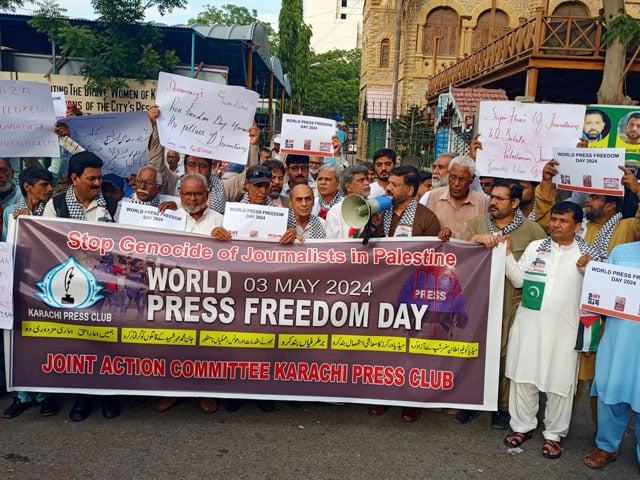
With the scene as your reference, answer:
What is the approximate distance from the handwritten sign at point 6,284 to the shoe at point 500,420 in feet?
11.6

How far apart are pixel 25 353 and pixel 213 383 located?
134 centimetres

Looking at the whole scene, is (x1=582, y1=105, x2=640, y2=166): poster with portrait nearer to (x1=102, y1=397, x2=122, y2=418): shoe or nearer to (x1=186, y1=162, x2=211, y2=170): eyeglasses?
(x1=186, y1=162, x2=211, y2=170): eyeglasses

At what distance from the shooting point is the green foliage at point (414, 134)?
17628mm

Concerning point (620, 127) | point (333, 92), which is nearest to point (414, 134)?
point (620, 127)

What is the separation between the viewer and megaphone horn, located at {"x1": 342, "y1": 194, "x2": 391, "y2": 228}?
4.23 meters

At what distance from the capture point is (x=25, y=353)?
4355mm

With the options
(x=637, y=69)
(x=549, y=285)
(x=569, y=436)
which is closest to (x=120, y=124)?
(x=549, y=285)

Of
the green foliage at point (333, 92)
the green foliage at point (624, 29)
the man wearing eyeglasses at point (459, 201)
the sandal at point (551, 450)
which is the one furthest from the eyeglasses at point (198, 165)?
the green foliage at point (333, 92)

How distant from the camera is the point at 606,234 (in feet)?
15.1

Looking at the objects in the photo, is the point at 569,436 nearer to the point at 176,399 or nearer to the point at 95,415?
the point at 176,399

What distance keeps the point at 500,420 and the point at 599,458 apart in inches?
28.5

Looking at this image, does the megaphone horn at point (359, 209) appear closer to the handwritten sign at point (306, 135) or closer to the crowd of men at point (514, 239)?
the crowd of men at point (514, 239)

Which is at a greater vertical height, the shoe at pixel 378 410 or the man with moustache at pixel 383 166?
the man with moustache at pixel 383 166

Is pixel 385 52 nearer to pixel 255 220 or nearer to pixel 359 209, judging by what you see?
pixel 255 220
